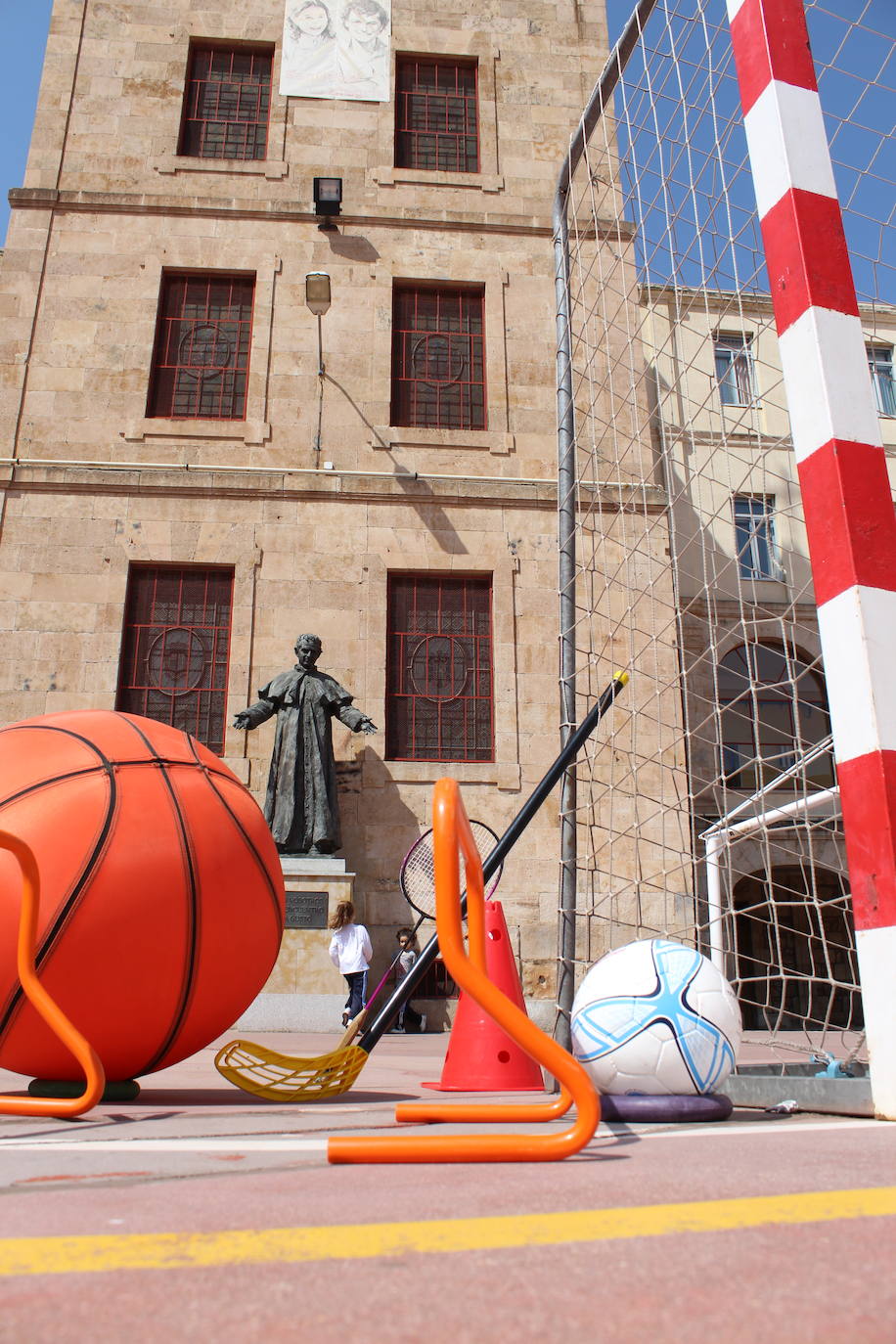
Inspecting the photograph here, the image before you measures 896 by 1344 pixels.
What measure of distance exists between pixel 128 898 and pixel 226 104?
15938 millimetres

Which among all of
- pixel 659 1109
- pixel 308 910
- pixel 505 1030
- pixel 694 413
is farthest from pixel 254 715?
pixel 505 1030

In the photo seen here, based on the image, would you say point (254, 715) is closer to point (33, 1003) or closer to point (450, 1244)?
point (33, 1003)

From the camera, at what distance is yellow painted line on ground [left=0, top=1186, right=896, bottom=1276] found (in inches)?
47.7

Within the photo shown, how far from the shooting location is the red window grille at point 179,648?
505 inches

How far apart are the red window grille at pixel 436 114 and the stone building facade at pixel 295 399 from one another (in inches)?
2.5

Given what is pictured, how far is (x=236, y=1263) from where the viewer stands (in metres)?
1.19

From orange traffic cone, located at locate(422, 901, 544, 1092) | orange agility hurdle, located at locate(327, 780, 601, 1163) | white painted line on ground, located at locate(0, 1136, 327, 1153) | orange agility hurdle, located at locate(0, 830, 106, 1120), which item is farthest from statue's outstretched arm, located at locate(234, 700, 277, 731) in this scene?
orange agility hurdle, located at locate(327, 780, 601, 1163)

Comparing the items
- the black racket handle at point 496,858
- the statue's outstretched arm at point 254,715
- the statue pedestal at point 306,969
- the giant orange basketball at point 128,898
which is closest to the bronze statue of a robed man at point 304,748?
the statue's outstretched arm at point 254,715

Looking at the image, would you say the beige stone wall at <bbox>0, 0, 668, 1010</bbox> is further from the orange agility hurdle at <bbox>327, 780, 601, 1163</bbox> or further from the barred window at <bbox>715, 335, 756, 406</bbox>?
the orange agility hurdle at <bbox>327, 780, 601, 1163</bbox>

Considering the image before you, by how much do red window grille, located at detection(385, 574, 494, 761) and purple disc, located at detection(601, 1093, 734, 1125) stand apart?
980cm

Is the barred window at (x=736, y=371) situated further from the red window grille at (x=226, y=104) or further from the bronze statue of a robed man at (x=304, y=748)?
the red window grille at (x=226, y=104)

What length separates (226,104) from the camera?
15719 mm

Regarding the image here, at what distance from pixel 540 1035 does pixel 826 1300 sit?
126 cm

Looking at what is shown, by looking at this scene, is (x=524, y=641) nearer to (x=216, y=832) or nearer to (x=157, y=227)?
(x=157, y=227)
